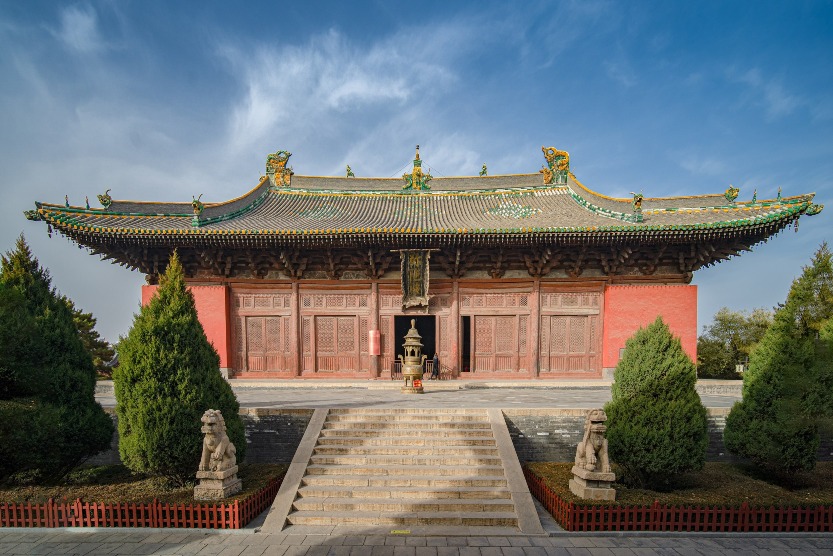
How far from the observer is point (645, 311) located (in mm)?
15109

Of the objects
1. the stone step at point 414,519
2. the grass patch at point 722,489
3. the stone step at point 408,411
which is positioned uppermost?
the stone step at point 408,411

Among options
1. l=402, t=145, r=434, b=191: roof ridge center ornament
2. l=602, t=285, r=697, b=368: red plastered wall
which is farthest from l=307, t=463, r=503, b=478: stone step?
l=402, t=145, r=434, b=191: roof ridge center ornament

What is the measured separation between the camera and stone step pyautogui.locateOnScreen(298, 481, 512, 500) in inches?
296

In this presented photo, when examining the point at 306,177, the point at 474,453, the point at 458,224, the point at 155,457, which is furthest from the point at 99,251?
the point at 474,453

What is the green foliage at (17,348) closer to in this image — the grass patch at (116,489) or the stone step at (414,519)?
the grass patch at (116,489)

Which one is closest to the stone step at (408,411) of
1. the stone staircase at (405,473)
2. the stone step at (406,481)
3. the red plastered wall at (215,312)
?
the stone staircase at (405,473)

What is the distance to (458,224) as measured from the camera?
52.3 ft

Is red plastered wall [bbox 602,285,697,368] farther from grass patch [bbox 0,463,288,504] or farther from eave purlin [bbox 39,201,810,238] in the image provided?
grass patch [bbox 0,463,288,504]

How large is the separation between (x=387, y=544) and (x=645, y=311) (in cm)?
1302

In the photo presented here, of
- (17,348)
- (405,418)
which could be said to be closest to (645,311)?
(405,418)

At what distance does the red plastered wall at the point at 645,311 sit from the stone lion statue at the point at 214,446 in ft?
43.9

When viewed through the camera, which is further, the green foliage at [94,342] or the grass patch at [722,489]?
the green foliage at [94,342]

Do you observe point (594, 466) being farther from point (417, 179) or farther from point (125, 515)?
point (417, 179)

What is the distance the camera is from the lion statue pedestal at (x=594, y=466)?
7.07 m
